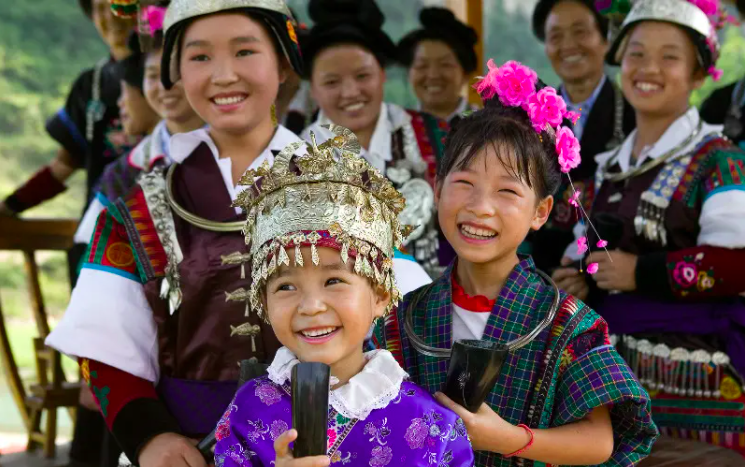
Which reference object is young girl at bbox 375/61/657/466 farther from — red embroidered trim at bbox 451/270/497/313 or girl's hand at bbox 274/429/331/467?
girl's hand at bbox 274/429/331/467

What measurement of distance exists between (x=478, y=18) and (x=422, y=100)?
21.4 inches

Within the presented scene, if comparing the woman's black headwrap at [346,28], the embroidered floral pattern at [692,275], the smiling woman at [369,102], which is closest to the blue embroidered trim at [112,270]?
the smiling woman at [369,102]

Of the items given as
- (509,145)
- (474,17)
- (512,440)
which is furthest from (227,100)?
(474,17)

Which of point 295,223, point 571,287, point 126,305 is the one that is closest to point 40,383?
point 126,305

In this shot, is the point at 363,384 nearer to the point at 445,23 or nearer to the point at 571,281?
the point at 571,281

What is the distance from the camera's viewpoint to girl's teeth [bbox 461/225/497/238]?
5.66ft

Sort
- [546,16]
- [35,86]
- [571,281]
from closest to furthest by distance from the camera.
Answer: [571,281] → [546,16] → [35,86]

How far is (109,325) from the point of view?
1.92 m

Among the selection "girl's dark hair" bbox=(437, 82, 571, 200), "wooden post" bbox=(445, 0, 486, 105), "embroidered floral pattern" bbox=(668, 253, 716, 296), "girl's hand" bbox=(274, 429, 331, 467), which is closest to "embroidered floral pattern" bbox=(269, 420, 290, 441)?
"girl's hand" bbox=(274, 429, 331, 467)

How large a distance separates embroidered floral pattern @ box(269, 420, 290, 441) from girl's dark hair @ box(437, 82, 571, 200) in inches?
24.8

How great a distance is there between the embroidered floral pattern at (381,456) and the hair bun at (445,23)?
271cm

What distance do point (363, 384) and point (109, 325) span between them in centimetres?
70

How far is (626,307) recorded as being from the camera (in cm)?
259

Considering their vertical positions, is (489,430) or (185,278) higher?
(185,278)
